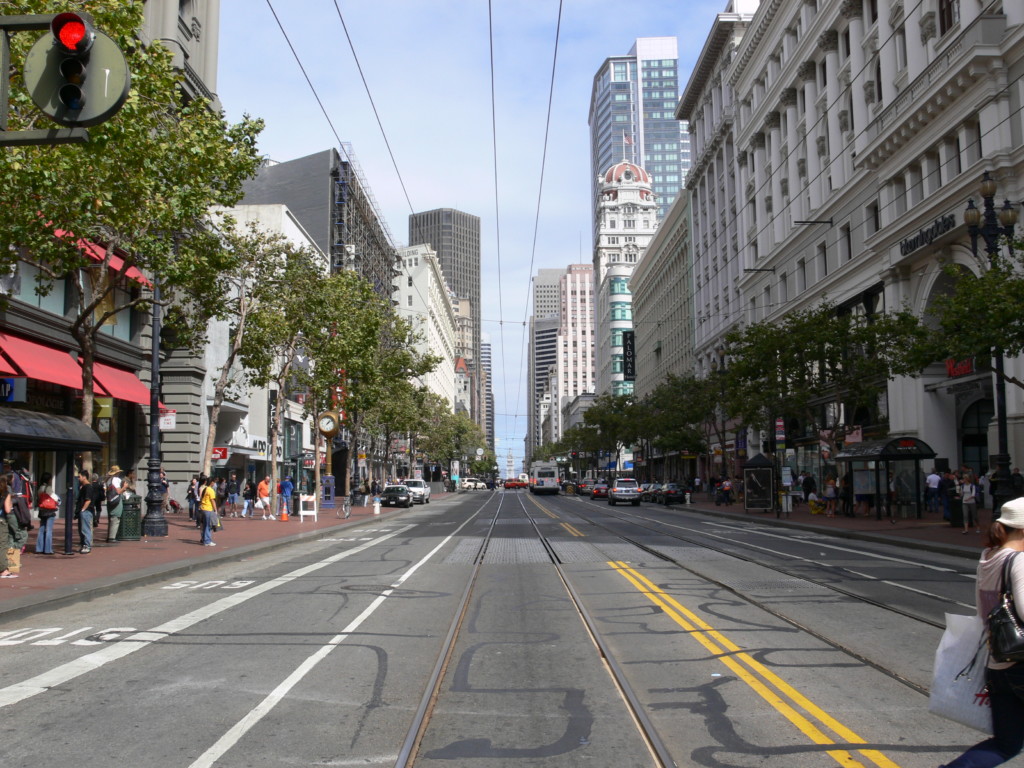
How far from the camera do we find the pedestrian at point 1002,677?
13.6 ft

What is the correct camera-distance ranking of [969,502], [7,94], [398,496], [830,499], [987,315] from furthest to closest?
[398,496] < [830,499] < [969,502] < [987,315] < [7,94]

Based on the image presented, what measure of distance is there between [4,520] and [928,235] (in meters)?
32.7

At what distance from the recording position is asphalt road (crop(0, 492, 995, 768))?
5.93 m

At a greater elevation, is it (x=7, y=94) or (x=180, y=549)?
(x=7, y=94)

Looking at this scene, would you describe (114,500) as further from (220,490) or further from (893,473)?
(893,473)

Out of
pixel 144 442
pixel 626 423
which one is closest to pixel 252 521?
pixel 144 442

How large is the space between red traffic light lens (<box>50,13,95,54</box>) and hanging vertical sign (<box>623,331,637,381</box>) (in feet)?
381

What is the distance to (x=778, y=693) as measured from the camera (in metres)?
7.24

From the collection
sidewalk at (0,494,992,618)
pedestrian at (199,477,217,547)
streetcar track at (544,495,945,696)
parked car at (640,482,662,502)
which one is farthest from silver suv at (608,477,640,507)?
pedestrian at (199,477,217,547)

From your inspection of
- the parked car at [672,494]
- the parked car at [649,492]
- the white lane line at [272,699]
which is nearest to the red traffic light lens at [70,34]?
the white lane line at [272,699]

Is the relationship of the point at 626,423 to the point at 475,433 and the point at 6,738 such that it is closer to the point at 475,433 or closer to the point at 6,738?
the point at 475,433

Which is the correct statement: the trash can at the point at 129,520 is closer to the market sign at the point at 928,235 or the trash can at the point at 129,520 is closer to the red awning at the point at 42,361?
the red awning at the point at 42,361

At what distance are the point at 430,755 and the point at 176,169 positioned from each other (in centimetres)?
1471

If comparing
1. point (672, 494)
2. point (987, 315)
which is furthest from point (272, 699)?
point (672, 494)
